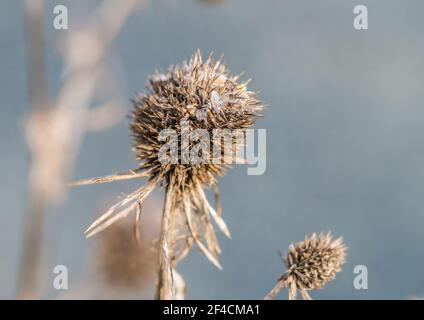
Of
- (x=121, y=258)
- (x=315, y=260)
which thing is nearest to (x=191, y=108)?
(x=315, y=260)

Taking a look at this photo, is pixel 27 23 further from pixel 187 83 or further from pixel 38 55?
pixel 187 83

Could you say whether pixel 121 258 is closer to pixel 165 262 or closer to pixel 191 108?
pixel 165 262

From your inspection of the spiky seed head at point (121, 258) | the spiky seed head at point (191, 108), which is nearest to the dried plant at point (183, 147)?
the spiky seed head at point (191, 108)

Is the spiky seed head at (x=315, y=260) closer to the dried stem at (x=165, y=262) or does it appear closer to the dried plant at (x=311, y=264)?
the dried plant at (x=311, y=264)

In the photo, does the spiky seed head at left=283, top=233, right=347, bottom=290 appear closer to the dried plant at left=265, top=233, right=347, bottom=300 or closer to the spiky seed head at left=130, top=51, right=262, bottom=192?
the dried plant at left=265, top=233, right=347, bottom=300

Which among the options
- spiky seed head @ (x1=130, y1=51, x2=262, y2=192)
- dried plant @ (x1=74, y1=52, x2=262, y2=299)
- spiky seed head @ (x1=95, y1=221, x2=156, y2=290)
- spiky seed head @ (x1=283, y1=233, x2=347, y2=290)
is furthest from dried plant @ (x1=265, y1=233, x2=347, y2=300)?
spiky seed head @ (x1=95, y1=221, x2=156, y2=290)

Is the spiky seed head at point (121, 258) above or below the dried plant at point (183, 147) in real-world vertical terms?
below
